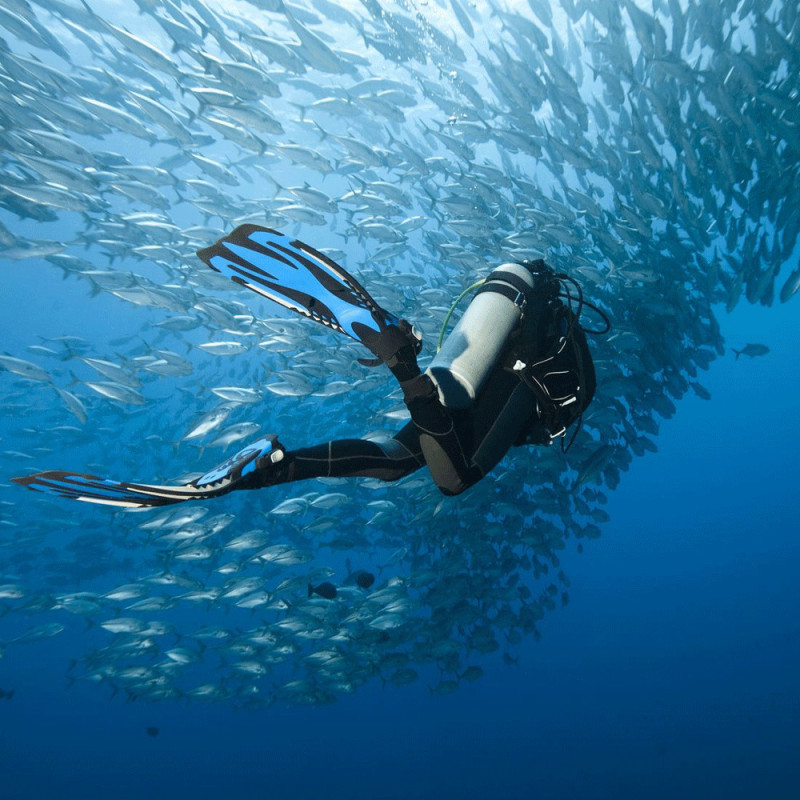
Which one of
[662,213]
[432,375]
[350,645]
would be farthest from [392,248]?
[350,645]

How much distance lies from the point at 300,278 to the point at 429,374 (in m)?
0.78

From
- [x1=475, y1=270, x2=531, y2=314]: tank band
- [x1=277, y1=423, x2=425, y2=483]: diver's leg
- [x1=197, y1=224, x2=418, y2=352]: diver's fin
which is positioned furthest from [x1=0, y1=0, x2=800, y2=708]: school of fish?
[x1=197, y1=224, x2=418, y2=352]: diver's fin

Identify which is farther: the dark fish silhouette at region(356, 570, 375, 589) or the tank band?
the dark fish silhouette at region(356, 570, 375, 589)

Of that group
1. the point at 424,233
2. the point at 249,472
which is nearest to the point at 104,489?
the point at 249,472

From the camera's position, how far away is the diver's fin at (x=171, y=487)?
241cm

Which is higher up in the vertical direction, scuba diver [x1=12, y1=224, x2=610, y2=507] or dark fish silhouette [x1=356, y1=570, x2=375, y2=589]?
dark fish silhouette [x1=356, y1=570, x2=375, y2=589]

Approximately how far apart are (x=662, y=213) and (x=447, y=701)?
29.0 metres

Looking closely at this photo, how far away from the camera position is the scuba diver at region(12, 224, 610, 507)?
226 cm

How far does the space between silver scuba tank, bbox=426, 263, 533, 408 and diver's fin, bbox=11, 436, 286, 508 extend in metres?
0.86

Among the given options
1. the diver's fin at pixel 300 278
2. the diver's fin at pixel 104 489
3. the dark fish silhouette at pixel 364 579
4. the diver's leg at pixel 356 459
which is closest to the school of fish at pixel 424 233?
the dark fish silhouette at pixel 364 579

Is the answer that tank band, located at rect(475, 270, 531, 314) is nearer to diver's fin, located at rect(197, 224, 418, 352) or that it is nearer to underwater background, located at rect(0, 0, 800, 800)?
diver's fin, located at rect(197, 224, 418, 352)

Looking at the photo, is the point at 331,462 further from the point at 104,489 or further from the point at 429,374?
the point at 104,489

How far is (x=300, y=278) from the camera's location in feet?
7.97

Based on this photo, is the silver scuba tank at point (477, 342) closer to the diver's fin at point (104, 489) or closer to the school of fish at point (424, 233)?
the diver's fin at point (104, 489)
